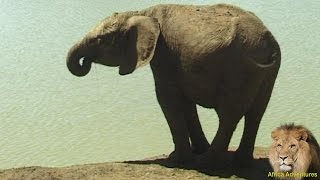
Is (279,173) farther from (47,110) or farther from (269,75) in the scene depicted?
(47,110)

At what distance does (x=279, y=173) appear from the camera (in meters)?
3.08

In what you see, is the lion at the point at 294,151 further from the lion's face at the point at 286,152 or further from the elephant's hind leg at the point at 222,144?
the elephant's hind leg at the point at 222,144

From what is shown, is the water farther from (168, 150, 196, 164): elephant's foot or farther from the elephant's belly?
the elephant's belly

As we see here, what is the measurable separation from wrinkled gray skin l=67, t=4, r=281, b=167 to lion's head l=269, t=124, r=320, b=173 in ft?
3.79

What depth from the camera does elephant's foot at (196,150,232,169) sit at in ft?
15.4

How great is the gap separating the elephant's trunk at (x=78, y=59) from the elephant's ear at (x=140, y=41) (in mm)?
335

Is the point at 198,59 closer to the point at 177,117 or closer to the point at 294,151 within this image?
the point at 177,117

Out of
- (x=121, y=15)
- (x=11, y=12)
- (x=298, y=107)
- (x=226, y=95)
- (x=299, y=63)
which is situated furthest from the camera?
(x=11, y=12)

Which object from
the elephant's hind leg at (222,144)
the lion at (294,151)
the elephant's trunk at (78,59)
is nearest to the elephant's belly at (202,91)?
the elephant's hind leg at (222,144)

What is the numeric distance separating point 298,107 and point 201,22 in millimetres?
2916

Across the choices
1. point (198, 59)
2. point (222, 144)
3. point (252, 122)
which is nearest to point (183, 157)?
point (222, 144)

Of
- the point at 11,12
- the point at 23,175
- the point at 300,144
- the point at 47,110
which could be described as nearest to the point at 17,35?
the point at 11,12

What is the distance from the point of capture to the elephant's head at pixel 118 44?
15.1 ft

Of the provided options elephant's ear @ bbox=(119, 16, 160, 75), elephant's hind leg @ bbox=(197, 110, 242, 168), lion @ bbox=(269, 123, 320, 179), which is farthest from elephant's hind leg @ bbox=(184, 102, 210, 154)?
lion @ bbox=(269, 123, 320, 179)
